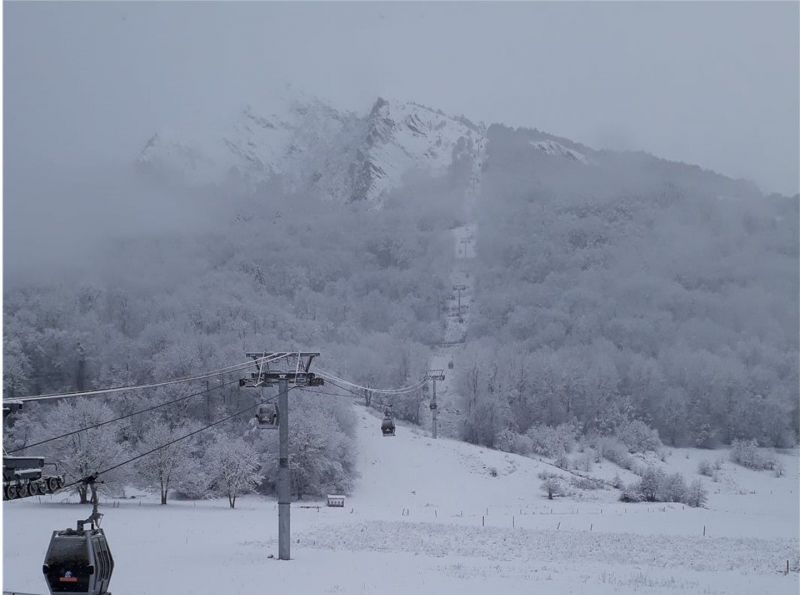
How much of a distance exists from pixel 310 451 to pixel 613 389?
6520cm

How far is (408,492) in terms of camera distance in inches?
2773

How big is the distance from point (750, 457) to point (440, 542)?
2922 inches

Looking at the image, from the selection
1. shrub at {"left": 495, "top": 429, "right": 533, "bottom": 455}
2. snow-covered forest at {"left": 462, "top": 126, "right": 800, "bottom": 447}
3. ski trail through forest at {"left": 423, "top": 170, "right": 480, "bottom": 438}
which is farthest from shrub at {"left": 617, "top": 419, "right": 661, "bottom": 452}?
ski trail through forest at {"left": 423, "top": 170, "right": 480, "bottom": 438}

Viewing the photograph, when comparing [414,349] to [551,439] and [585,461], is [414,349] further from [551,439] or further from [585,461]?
[585,461]

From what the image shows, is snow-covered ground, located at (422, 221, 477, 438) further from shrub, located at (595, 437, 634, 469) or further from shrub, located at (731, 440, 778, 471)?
shrub, located at (731, 440, 778, 471)

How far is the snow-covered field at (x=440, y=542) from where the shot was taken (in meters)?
25.6

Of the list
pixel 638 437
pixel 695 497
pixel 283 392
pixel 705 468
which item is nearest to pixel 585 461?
pixel 705 468

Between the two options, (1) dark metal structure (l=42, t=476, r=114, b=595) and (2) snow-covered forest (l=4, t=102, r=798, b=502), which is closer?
(1) dark metal structure (l=42, t=476, r=114, b=595)

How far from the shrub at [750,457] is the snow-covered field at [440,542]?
20694 mm

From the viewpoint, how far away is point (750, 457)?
3841 inches

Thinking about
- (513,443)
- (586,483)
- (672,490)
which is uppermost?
(513,443)

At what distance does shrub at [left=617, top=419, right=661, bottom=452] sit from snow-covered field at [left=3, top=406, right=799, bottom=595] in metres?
24.2

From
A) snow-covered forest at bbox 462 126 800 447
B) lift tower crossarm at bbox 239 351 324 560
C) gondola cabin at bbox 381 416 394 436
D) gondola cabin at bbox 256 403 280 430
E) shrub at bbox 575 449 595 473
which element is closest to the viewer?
gondola cabin at bbox 256 403 280 430

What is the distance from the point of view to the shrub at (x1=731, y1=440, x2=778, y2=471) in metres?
96.6
